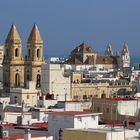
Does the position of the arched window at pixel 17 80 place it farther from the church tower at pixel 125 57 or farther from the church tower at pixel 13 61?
the church tower at pixel 125 57

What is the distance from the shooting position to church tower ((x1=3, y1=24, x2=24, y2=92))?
75.4 meters

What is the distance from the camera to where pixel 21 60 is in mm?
75875

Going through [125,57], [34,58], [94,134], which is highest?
[125,57]

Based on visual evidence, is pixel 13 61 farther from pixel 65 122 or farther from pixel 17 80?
pixel 65 122

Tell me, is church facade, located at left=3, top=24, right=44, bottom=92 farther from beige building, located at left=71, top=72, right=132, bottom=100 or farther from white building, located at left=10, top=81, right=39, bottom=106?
white building, located at left=10, top=81, right=39, bottom=106

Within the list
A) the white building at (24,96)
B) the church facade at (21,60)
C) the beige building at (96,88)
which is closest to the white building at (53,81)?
the church facade at (21,60)

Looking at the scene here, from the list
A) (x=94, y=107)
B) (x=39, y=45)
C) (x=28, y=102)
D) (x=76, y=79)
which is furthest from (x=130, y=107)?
(x=76, y=79)

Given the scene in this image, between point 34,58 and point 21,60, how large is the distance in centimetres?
139

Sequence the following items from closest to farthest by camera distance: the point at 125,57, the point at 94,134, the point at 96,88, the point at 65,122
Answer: the point at 94,134, the point at 65,122, the point at 96,88, the point at 125,57

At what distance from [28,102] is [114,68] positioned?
56.5 meters

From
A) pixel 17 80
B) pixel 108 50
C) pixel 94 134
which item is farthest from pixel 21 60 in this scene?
pixel 108 50

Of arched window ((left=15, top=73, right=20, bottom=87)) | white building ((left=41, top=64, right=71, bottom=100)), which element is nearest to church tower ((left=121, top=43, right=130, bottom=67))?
arched window ((left=15, top=73, right=20, bottom=87))

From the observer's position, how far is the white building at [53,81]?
7244cm

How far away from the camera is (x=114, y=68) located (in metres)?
119
